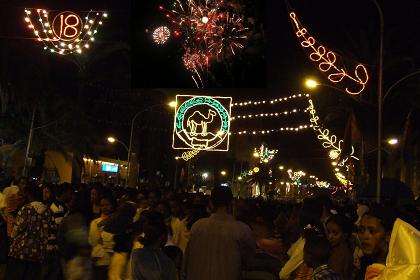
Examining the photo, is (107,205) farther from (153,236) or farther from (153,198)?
(153,198)

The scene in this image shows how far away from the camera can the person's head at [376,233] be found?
470 cm

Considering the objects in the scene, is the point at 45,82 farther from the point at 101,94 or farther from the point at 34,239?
the point at 34,239

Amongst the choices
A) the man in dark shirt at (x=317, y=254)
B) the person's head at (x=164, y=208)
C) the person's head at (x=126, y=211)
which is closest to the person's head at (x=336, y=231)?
the man in dark shirt at (x=317, y=254)

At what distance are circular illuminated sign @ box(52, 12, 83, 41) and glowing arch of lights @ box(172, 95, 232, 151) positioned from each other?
5.12 metres

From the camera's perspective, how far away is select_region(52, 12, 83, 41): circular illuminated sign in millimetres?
15781

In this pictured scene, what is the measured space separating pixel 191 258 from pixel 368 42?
22983 mm

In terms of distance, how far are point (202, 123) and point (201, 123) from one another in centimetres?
6

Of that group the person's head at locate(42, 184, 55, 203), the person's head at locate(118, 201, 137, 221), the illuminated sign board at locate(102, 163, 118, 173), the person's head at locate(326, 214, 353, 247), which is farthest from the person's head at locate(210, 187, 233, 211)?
the illuminated sign board at locate(102, 163, 118, 173)

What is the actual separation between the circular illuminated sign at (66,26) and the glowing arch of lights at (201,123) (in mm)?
5118

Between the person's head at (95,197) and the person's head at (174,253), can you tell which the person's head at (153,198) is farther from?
the person's head at (174,253)

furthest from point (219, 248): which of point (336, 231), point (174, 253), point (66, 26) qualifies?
point (66, 26)

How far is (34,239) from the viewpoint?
29.3 ft

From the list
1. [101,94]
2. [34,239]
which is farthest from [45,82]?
[34,239]

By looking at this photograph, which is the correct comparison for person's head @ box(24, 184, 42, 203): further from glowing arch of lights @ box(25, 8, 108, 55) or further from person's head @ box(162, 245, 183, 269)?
glowing arch of lights @ box(25, 8, 108, 55)
